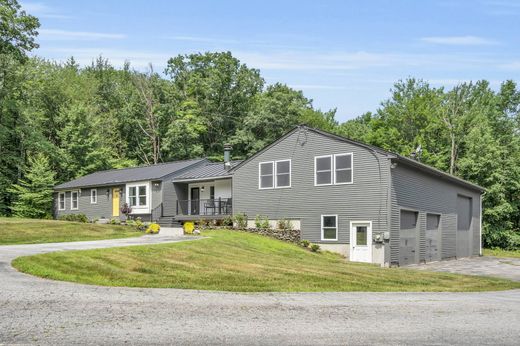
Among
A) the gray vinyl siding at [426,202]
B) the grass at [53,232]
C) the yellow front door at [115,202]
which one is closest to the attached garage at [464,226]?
the gray vinyl siding at [426,202]

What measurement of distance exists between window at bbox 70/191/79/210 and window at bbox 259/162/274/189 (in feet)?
62.1

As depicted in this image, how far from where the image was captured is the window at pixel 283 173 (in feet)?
91.8

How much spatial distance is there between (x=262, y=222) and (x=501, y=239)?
2475 centimetres

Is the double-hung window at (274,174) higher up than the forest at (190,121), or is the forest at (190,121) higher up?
the forest at (190,121)

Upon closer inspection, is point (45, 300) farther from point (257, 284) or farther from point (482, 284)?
point (482, 284)

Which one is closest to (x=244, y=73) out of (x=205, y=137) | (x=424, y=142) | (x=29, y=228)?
(x=205, y=137)

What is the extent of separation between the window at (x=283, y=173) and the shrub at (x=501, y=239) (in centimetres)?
2265

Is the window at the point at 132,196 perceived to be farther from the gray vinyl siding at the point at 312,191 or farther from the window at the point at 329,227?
the window at the point at 329,227

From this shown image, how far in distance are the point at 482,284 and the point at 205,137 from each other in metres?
43.5

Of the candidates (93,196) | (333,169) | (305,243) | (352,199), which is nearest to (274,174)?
(333,169)

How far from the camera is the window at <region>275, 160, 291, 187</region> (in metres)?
28.0

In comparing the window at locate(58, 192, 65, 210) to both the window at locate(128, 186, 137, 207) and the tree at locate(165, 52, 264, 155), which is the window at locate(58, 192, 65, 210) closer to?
the window at locate(128, 186, 137, 207)

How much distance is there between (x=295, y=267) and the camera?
16906 mm

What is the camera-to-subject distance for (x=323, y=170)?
1040 inches
